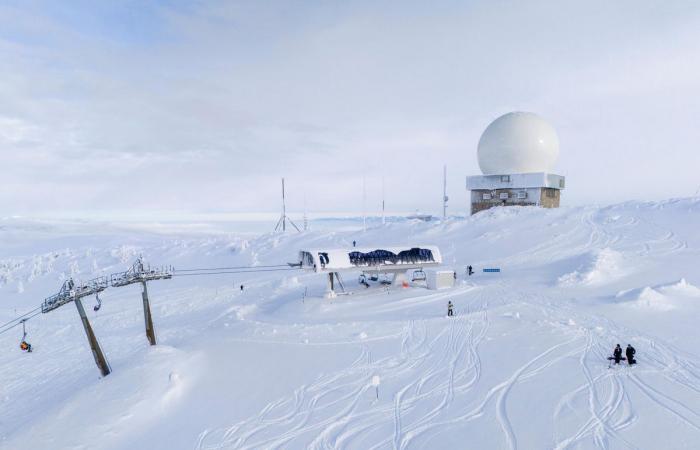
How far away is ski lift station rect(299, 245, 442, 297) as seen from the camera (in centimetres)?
3209

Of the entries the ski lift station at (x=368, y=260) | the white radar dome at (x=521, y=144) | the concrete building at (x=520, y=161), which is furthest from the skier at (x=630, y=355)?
the white radar dome at (x=521, y=144)

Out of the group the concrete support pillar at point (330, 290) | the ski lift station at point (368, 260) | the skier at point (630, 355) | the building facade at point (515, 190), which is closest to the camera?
the skier at point (630, 355)

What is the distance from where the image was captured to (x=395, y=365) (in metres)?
18.6

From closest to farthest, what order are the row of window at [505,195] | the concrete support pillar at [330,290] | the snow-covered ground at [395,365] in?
the snow-covered ground at [395,365] < the concrete support pillar at [330,290] < the row of window at [505,195]

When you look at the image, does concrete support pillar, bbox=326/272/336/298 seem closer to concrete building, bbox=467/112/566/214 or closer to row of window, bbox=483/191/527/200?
concrete building, bbox=467/112/566/214

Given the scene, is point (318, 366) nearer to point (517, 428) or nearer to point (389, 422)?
point (389, 422)

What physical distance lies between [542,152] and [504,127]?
7.03 meters

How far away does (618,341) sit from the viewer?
64.1 feet

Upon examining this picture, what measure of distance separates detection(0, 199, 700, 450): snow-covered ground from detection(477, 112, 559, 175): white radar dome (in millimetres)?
20622

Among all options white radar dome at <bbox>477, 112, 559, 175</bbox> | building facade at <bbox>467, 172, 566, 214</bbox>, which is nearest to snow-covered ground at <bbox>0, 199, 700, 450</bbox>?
building facade at <bbox>467, 172, 566, 214</bbox>

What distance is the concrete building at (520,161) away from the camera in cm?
Answer: 5991

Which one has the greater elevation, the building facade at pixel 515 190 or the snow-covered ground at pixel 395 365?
the building facade at pixel 515 190

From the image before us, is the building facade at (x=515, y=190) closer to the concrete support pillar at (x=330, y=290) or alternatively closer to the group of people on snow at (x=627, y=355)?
the concrete support pillar at (x=330, y=290)

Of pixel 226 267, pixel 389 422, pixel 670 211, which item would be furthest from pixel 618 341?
pixel 226 267
